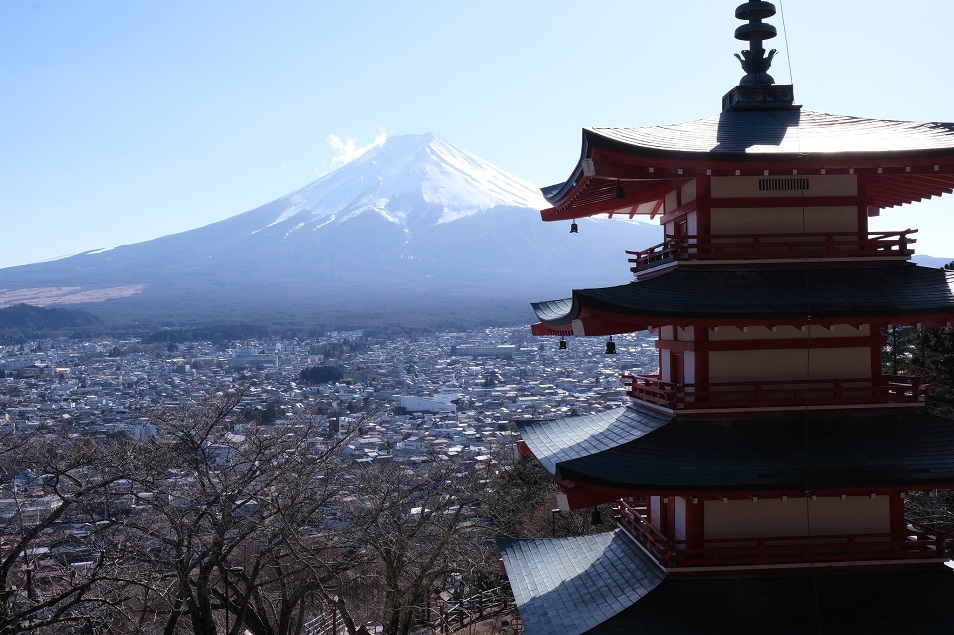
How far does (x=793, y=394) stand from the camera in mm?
8828

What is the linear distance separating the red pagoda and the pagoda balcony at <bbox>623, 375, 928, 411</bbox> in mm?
23

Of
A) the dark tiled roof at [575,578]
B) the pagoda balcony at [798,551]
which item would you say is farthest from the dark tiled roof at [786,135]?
the dark tiled roof at [575,578]

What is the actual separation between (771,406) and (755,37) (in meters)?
4.58

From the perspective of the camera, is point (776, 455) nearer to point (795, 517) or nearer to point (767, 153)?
point (795, 517)

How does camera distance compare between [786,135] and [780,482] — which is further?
[786,135]

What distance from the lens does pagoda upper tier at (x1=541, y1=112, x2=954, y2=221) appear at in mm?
8297

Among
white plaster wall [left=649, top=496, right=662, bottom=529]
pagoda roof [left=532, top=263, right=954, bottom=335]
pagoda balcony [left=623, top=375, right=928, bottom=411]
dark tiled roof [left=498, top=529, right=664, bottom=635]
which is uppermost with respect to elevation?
pagoda roof [left=532, top=263, right=954, bottom=335]

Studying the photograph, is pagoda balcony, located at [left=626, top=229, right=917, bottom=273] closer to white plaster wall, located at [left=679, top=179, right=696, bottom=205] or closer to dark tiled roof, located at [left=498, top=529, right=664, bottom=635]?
white plaster wall, located at [left=679, top=179, right=696, bottom=205]

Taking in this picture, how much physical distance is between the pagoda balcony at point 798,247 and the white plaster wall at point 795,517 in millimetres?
2477

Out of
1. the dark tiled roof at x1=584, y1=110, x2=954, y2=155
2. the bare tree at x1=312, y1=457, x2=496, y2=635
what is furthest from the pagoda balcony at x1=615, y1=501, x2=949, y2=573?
the bare tree at x1=312, y1=457, x2=496, y2=635

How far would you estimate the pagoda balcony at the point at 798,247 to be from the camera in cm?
888

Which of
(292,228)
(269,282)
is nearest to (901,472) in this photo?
(269,282)

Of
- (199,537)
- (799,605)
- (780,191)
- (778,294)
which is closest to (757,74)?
(780,191)

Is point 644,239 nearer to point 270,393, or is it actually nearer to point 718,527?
point 270,393
